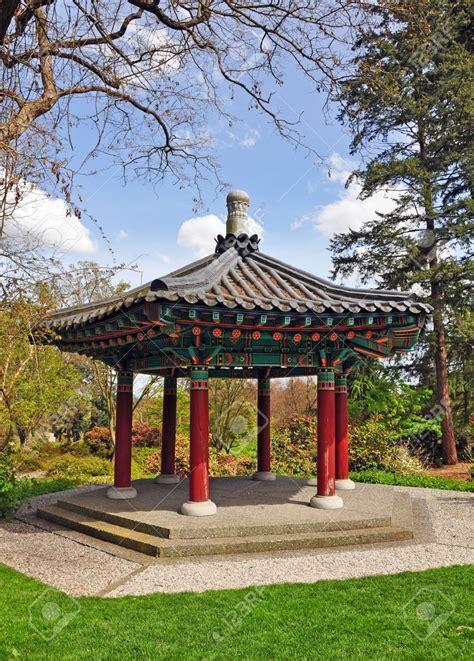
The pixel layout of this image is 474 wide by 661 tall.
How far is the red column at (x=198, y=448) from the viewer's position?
817 cm

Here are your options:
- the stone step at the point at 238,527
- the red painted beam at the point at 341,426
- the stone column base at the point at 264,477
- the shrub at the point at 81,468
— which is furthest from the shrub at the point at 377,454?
the stone step at the point at 238,527

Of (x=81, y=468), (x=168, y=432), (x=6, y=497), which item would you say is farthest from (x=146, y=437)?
(x=6, y=497)

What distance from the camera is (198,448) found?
26.8ft

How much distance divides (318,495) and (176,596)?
12.7 ft

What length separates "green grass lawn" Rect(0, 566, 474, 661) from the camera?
14.4ft

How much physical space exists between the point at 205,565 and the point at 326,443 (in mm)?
2874

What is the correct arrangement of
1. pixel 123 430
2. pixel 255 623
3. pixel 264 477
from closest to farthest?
pixel 255 623, pixel 123 430, pixel 264 477

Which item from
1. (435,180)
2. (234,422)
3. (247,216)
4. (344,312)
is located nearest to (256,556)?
(344,312)

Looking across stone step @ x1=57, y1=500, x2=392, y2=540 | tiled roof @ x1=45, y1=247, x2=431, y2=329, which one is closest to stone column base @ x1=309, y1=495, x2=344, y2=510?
stone step @ x1=57, y1=500, x2=392, y2=540

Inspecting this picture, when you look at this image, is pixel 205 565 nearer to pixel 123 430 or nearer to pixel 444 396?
pixel 123 430

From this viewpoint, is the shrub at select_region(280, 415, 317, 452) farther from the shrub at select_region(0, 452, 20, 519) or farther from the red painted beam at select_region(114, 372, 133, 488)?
the shrub at select_region(0, 452, 20, 519)

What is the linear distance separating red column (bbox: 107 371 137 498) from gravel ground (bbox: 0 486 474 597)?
1713 millimetres

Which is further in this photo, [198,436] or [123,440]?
[123,440]

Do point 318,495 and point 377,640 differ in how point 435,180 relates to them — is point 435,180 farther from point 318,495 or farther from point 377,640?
point 377,640
